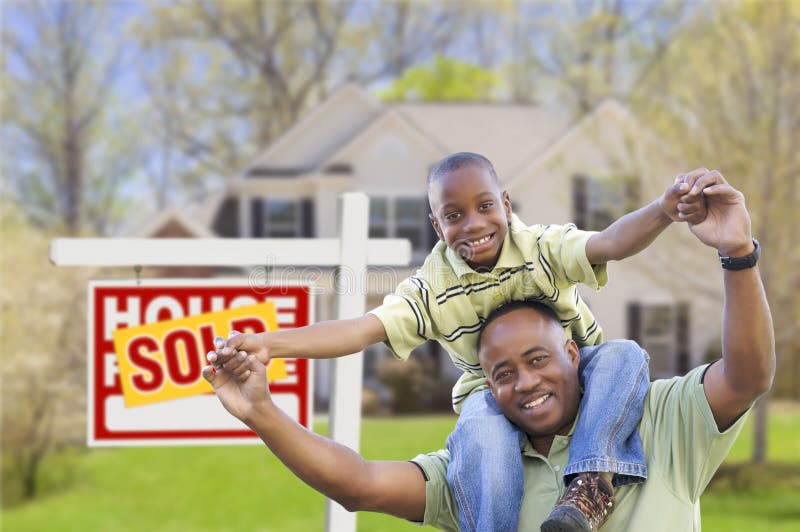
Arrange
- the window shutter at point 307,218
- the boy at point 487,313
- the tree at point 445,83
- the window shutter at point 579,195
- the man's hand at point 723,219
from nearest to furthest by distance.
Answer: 1. the man's hand at point 723,219
2. the boy at point 487,313
3. the window shutter at point 579,195
4. the window shutter at point 307,218
5. the tree at point 445,83

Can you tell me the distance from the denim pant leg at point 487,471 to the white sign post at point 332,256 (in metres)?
1.14

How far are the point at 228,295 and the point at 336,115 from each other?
49.0 feet

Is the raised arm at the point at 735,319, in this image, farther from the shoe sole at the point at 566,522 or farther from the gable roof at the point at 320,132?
the gable roof at the point at 320,132

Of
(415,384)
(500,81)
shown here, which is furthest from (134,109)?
(415,384)

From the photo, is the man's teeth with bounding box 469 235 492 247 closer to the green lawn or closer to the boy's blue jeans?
the boy's blue jeans

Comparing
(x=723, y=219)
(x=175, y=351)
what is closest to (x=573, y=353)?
(x=723, y=219)

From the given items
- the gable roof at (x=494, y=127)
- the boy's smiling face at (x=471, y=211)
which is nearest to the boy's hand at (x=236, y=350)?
the boy's smiling face at (x=471, y=211)

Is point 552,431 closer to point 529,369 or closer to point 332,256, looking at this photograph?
point 529,369

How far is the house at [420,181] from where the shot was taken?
693 inches

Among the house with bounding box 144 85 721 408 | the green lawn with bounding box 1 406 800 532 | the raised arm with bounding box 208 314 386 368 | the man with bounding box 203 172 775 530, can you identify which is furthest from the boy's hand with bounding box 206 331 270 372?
the house with bounding box 144 85 721 408

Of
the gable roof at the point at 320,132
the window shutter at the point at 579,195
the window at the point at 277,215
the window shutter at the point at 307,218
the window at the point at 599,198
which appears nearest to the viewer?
the window at the point at 599,198

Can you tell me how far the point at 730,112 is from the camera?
12.3 meters

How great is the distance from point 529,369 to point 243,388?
755 millimetres

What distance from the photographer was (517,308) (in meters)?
2.65
